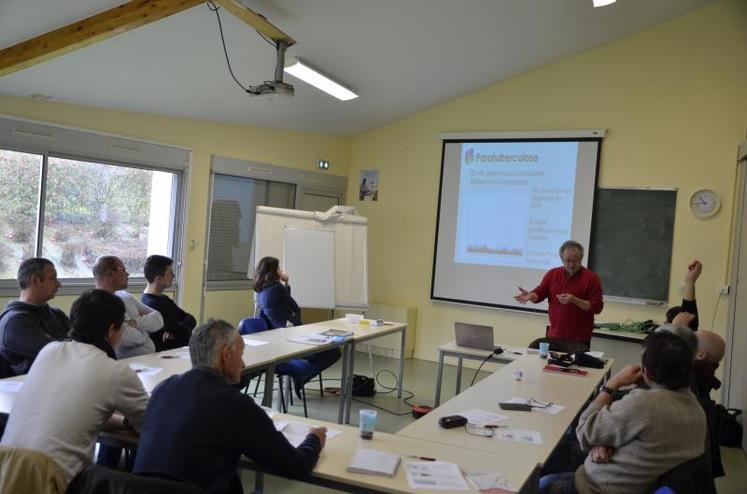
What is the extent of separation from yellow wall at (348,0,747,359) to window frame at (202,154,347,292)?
2.92 feet

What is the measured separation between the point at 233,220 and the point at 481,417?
4778 mm

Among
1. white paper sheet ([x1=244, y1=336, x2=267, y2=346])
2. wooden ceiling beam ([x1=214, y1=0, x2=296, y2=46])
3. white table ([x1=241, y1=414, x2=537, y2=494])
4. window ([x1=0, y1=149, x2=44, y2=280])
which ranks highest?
wooden ceiling beam ([x1=214, y1=0, x2=296, y2=46])

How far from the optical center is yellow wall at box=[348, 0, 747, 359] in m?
5.90

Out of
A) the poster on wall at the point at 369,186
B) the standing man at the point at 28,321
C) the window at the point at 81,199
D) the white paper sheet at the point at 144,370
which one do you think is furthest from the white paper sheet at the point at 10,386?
the poster on wall at the point at 369,186

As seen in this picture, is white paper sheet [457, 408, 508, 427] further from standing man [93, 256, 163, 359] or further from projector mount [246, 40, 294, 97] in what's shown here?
projector mount [246, 40, 294, 97]

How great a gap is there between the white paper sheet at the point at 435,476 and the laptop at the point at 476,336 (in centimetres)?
261

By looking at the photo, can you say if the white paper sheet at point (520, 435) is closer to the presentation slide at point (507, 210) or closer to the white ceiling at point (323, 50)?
the white ceiling at point (323, 50)

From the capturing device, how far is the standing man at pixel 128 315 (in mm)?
3410

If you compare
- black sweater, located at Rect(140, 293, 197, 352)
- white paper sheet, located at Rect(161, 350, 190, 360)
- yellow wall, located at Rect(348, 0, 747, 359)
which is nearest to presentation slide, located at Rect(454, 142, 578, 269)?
yellow wall, located at Rect(348, 0, 747, 359)

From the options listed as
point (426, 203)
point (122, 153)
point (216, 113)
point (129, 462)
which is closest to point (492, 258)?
point (426, 203)

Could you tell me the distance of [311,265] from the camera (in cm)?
650

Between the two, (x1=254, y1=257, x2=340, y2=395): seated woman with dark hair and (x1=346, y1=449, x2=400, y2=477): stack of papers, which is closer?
(x1=346, y1=449, x2=400, y2=477): stack of papers

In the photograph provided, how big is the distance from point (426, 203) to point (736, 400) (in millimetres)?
3929

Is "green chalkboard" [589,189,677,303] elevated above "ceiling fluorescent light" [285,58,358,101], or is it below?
below
